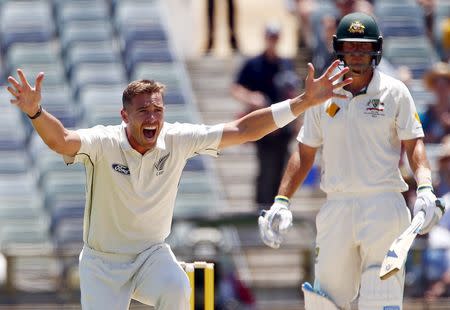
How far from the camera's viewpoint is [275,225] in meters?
8.88

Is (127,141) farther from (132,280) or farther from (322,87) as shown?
(322,87)

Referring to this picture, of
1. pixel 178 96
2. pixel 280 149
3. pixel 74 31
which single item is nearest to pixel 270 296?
pixel 280 149

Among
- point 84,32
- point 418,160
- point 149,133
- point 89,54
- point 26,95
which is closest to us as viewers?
point 26,95

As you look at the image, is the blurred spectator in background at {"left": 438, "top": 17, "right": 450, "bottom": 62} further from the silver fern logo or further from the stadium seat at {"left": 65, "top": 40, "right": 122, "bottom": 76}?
the silver fern logo

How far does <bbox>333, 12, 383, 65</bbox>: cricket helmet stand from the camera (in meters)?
8.86

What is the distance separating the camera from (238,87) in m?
14.3

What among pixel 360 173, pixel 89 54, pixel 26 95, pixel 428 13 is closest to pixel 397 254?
pixel 360 173

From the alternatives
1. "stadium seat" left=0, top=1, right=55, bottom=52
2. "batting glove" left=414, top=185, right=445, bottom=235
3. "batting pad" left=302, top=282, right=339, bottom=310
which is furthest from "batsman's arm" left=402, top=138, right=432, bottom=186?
"stadium seat" left=0, top=1, right=55, bottom=52

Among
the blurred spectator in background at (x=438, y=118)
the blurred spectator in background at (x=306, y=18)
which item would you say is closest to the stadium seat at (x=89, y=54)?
the blurred spectator in background at (x=306, y=18)

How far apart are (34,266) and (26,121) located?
2.22 m

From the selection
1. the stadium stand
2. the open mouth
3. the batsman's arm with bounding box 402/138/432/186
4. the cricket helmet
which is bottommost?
the stadium stand

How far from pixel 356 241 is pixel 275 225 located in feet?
1.53

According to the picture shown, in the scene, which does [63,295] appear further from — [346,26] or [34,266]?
[346,26]

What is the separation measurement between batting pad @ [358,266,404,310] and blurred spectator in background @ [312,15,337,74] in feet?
14.5
